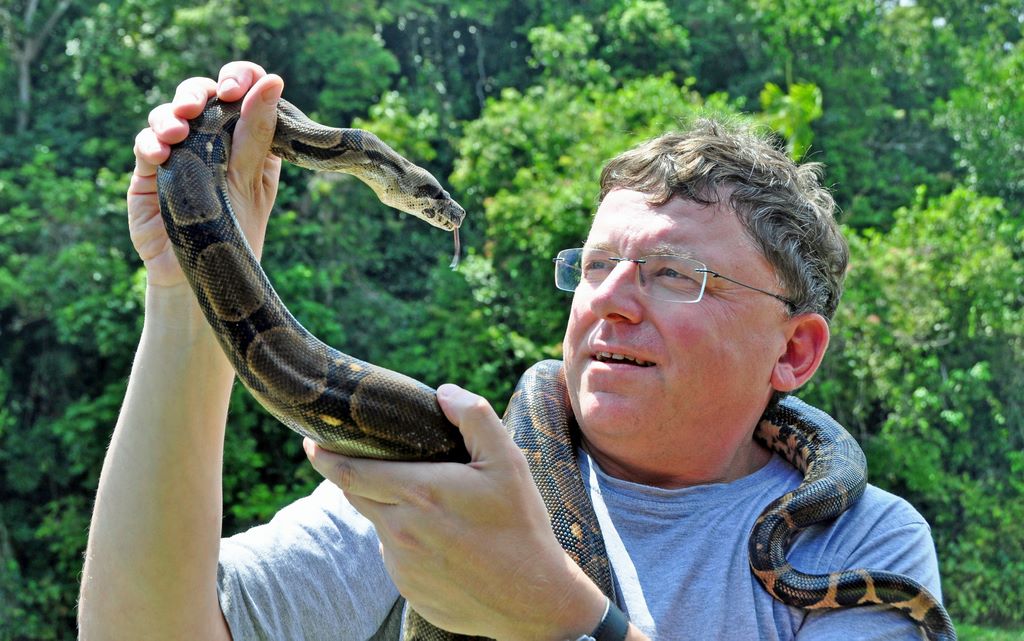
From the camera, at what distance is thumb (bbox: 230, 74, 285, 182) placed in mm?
1835

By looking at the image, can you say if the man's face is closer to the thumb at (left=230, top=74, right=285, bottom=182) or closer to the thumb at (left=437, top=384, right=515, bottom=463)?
the thumb at (left=437, top=384, right=515, bottom=463)

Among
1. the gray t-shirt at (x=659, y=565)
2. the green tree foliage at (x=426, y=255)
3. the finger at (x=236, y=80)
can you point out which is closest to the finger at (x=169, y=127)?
the finger at (x=236, y=80)

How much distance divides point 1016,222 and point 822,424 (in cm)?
1181

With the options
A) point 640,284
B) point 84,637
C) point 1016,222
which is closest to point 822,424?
point 640,284

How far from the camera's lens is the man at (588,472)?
4.99 feet

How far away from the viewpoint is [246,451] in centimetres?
1136

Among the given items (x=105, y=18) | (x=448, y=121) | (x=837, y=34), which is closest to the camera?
(x=105, y=18)

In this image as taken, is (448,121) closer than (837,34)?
Yes

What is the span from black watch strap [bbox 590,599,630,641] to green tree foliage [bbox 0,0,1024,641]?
8448 mm

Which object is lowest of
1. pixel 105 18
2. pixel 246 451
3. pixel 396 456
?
pixel 246 451

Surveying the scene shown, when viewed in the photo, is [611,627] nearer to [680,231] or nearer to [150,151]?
[680,231]

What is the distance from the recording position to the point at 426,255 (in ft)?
50.0

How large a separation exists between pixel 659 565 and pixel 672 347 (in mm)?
434

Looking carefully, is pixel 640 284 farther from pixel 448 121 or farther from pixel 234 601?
pixel 448 121
